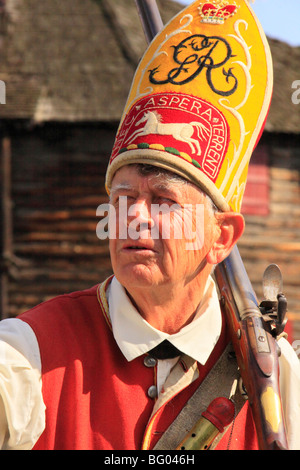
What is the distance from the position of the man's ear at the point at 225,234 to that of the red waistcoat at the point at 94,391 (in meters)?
0.45

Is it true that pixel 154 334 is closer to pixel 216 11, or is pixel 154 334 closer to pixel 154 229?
pixel 154 229

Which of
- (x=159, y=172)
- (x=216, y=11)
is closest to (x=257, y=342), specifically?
(x=159, y=172)

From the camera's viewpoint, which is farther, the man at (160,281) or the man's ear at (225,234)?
the man's ear at (225,234)

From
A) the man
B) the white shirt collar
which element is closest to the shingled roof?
the man

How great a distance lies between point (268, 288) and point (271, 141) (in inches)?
404

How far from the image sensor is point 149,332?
2.83 meters

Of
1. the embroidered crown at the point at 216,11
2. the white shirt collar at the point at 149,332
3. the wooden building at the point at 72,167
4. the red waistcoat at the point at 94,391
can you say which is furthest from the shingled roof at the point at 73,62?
the red waistcoat at the point at 94,391

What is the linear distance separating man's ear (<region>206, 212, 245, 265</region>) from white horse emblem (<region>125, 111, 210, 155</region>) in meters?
0.31

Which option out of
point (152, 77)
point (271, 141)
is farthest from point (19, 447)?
point (271, 141)

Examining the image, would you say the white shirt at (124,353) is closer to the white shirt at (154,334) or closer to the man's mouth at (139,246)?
the white shirt at (154,334)

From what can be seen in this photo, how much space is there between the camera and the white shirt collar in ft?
9.21

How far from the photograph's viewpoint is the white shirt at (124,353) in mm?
2502

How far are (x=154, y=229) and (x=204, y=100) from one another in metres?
0.60

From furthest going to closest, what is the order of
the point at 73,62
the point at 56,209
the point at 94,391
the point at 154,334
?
the point at 73,62, the point at 56,209, the point at 154,334, the point at 94,391
